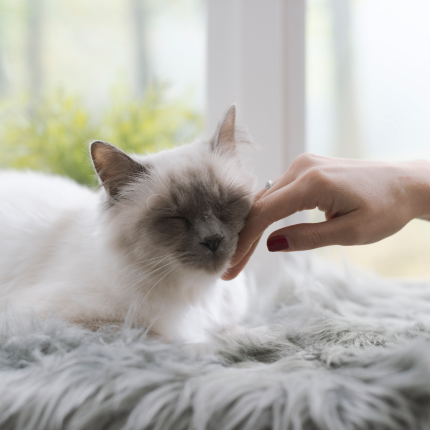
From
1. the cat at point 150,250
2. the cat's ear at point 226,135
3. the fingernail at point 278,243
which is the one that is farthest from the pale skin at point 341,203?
the cat's ear at point 226,135

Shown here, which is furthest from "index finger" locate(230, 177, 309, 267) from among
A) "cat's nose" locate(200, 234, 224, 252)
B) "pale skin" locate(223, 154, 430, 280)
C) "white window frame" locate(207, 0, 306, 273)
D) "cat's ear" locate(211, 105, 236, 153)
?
"white window frame" locate(207, 0, 306, 273)

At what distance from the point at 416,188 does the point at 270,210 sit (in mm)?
392

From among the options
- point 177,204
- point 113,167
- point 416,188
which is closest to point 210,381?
point 177,204

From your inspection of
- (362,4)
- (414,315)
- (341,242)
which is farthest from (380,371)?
(362,4)

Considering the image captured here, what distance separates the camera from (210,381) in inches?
24.3

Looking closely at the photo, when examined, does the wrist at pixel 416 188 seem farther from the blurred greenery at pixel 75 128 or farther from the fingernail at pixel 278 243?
the blurred greenery at pixel 75 128

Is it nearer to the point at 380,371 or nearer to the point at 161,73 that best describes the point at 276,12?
the point at 161,73

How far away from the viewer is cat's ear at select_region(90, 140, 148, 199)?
35.9 inches

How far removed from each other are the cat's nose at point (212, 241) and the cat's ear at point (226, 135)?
0.30 meters

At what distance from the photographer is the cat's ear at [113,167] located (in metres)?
0.91

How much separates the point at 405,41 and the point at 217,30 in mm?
929

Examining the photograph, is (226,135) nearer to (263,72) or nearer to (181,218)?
(181,218)

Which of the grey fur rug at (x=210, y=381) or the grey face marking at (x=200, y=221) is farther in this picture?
the grey face marking at (x=200, y=221)

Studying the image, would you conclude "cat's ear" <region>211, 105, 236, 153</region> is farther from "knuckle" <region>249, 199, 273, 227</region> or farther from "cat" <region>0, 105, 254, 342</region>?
"knuckle" <region>249, 199, 273, 227</region>
